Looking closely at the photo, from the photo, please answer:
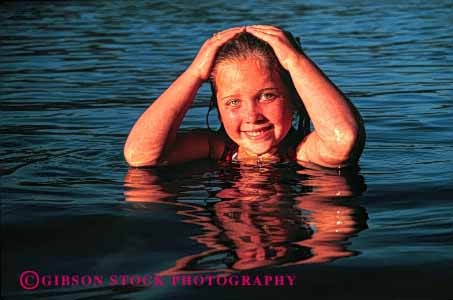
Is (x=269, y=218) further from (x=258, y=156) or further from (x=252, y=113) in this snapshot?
(x=258, y=156)

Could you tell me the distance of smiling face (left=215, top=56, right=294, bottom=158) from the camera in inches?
215

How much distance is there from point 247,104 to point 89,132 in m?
2.72

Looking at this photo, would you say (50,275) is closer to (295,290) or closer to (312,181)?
(295,290)

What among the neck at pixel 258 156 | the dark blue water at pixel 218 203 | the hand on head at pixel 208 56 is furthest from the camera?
the neck at pixel 258 156

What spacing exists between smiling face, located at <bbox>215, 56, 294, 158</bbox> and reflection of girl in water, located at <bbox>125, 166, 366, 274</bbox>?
0.97ft

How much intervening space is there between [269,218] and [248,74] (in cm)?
126

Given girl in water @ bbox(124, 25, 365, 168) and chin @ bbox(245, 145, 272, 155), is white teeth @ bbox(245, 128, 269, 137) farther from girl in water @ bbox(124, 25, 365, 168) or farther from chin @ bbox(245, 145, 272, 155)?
chin @ bbox(245, 145, 272, 155)

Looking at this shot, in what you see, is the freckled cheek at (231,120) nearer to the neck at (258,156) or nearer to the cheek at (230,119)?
the cheek at (230,119)

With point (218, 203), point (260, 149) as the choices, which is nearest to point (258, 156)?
point (260, 149)

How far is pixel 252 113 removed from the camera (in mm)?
5473

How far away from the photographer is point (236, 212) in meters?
4.66

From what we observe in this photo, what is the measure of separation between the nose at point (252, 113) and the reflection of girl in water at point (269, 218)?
14.7 inches

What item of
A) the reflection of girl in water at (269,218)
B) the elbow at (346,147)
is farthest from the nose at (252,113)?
the elbow at (346,147)

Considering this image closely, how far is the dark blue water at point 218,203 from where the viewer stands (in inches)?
142
